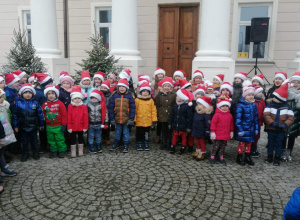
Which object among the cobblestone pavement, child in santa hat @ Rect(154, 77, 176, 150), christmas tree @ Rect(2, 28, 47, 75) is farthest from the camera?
christmas tree @ Rect(2, 28, 47, 75)

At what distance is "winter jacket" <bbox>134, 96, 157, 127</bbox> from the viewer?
5.39 meters

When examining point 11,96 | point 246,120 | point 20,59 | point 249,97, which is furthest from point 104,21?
point 246,120

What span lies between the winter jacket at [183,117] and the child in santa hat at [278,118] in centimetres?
141

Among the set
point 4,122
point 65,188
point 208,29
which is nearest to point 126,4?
point 208,29

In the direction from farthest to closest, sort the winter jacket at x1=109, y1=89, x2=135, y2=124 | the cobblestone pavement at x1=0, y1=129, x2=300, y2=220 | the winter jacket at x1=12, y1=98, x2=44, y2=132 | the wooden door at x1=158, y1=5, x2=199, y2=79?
the wooden door at x1=158, y1=5, x2=199, y2=79 → the winter jacket at x1=109, y1=89, x2=135, y2=124 → the winter jacket at x1=12, y1=98, x2=44, y2=132 → the cobblestone pavement at x1=0, y1=129, x2=300, y2=220

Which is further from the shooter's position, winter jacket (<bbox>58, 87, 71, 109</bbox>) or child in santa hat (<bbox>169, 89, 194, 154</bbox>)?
winter jacket (<bbox>58, 87, 71, 109</bbox>)

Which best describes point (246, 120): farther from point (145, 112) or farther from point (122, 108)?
point (122, 108)

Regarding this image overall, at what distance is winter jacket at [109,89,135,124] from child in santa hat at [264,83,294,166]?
2623 millimetres

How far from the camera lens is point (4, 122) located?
13.6 feet

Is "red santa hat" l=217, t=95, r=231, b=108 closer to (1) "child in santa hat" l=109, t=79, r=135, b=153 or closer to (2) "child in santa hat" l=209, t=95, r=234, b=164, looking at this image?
(2) "child in santa hat" l=209, t=95, r=234, b=164

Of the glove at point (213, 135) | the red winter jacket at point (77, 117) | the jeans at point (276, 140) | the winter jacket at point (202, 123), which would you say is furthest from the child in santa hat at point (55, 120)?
the jeans at point (276, 140)

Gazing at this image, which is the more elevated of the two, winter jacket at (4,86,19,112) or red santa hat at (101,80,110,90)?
red santa hat at (101,80,110,90)

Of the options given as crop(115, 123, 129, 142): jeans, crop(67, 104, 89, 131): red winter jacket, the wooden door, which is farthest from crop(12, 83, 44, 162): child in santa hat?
the wooden door

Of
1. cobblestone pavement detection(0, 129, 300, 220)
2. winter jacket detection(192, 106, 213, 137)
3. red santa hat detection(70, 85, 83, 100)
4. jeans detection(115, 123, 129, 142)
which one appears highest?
red santa hat detection(70, 85, 83, 100)
